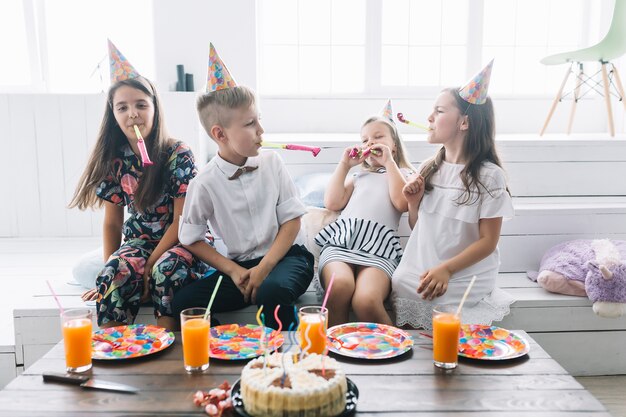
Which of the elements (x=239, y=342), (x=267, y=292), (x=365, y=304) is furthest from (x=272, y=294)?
(x=239, y=342)

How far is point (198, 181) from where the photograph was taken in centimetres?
200

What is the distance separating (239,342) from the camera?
1386 mm

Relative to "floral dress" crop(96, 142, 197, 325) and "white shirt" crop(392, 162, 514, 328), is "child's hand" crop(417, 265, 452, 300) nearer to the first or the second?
"white shirt" crop(392, 162, 514, 328)

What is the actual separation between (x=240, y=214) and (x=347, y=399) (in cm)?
104

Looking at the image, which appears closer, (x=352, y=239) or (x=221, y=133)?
(x=221, y=133)

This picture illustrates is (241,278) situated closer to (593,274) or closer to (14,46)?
(593,274)

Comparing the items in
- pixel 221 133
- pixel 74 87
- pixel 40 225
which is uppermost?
pixel 74 87

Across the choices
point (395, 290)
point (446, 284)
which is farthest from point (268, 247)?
point (446, 284)

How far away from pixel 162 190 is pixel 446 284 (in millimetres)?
1038

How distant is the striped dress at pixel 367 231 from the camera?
7.07ft

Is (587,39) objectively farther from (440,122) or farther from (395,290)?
(395,290)

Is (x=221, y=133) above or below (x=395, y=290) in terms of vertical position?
above

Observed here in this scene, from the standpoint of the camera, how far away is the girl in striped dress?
1.99m

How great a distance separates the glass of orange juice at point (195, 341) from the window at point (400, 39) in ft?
9.49
